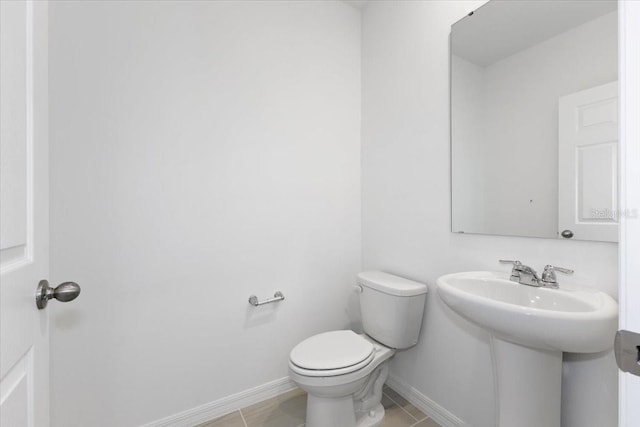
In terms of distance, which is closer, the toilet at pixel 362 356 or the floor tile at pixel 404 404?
the toilet at pixel 362 356

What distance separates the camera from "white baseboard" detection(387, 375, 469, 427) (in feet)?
4.63

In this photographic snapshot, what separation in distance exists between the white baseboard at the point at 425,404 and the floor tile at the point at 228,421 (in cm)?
93

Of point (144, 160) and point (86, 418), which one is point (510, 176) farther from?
point (86, 418)

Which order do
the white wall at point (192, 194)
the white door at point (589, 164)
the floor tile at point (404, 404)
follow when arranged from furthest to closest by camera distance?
the floor tile at point (404, 404) → the white wall at point (192, 194) → the white door at point (589, 164)

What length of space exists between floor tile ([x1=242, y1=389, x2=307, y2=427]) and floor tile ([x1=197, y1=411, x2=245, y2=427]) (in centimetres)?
3

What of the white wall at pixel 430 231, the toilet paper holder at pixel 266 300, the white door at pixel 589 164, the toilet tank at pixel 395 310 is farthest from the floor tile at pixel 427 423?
the white door at pixel 589 164

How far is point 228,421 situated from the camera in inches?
58.9

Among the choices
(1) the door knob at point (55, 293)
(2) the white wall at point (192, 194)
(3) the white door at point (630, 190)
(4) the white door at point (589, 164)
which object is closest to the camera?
(3) the white door at point (630, 190)

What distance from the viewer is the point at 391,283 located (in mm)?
1534

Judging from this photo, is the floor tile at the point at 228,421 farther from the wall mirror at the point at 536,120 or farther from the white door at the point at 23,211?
the wall mirror at the point at 536,120

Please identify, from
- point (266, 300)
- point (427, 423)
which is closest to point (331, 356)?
point (266, 300)

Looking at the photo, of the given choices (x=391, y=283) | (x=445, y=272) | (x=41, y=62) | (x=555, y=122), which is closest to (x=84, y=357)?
(x=41, y=62)

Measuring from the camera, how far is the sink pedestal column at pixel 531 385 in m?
0.94

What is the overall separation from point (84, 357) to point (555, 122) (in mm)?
2202
